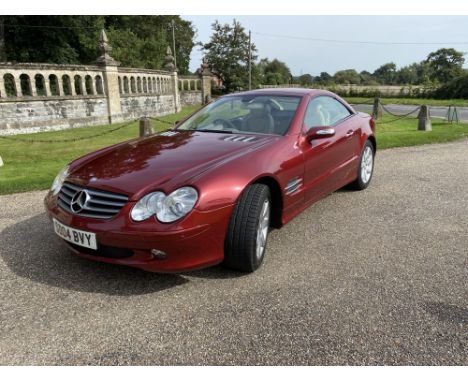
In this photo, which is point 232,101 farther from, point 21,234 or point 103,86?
point 103,86

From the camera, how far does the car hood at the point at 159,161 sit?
109 inches

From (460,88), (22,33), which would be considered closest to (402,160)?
(22,33)

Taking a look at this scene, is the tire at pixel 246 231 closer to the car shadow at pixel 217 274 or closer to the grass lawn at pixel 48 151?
the car shadow at pixel 217 274

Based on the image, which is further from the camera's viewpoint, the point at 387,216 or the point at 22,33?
the point at 22,33

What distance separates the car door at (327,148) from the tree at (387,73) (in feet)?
343

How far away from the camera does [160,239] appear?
256 cm

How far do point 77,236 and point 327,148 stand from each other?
2597mm

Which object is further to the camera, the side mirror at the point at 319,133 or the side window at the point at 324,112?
the side window at the point at 324,112

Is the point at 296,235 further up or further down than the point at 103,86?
further down

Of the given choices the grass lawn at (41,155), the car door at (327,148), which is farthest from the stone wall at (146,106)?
the car door at (327,148)

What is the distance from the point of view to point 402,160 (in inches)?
298

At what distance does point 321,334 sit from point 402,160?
6.05 m

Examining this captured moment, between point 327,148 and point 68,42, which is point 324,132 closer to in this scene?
point 327,148

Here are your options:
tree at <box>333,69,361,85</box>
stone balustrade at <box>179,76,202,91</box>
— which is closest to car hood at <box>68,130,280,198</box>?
stone balustrade at <box>179,76,202,91</box>
